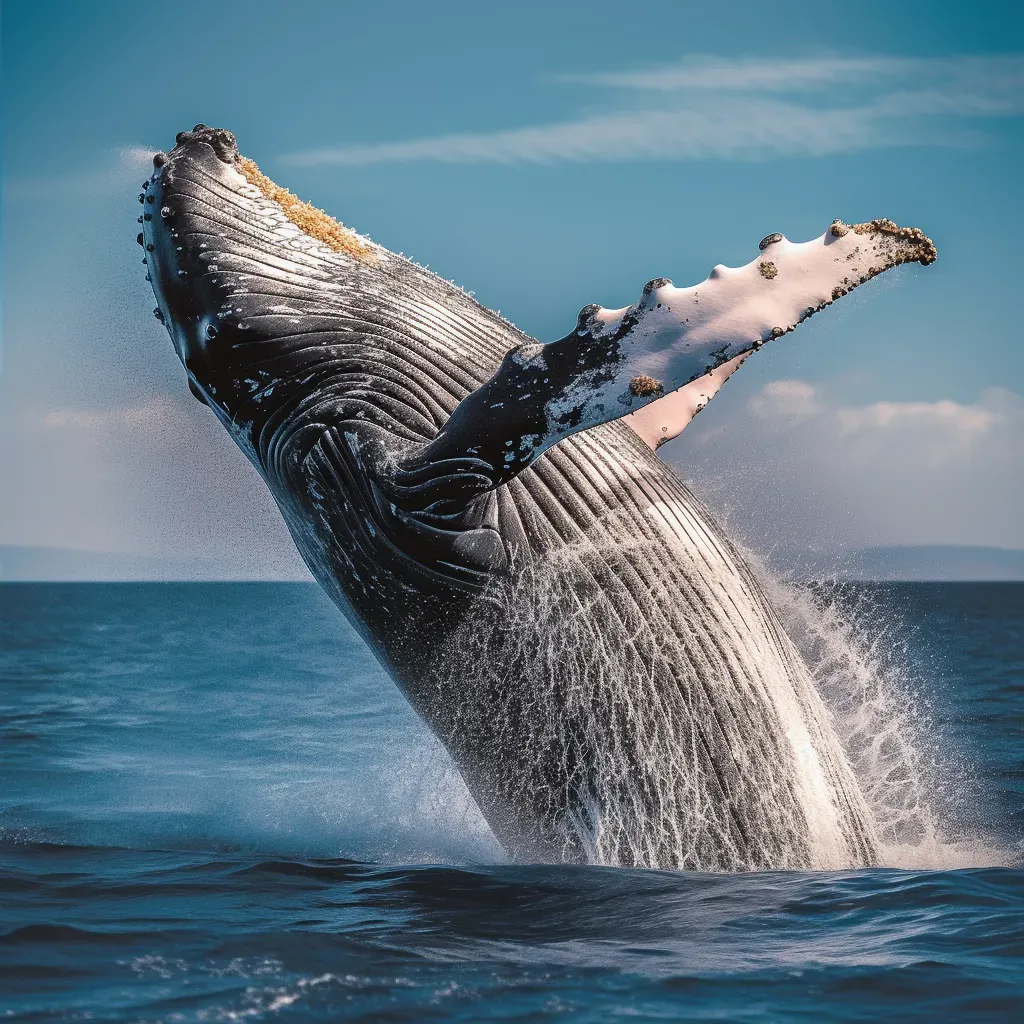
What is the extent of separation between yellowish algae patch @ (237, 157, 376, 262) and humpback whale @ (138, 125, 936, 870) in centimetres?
3

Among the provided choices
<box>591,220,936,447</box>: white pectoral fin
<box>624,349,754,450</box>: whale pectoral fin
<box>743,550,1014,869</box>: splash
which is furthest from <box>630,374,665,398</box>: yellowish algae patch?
<box>743,550,1014,869</box>: splash

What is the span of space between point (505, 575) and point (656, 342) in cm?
158

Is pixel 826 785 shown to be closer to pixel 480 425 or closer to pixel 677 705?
pixel 677 705

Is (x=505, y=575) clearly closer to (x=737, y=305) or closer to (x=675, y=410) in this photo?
(x=737, y=305)

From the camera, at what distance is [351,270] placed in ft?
24.7

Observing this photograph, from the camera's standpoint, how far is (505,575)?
6891 millimetres

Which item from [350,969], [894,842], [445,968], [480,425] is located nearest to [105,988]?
[350,969]

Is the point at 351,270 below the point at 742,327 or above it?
above

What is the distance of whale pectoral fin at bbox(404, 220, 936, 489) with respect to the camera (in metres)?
5.96

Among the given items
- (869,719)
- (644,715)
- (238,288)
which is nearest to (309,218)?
(238,288)

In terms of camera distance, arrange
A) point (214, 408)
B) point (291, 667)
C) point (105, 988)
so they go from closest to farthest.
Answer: point (105, 988) < point (214, 408) < point (291, 667)

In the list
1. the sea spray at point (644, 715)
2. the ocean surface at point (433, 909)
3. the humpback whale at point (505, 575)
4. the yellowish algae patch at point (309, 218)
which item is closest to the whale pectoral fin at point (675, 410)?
the humpback whale at point (505, 575)

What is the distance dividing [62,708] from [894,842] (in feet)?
46.9

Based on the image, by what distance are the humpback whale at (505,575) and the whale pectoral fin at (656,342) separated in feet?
1.91
